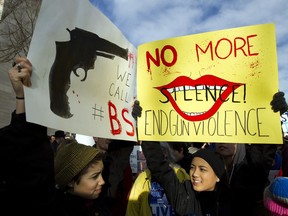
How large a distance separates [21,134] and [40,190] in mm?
271

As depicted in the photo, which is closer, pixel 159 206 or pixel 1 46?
pixel 159 206

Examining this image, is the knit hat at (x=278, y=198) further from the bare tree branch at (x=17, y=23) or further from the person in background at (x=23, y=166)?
the bare tree branch at (x=17, y=23)

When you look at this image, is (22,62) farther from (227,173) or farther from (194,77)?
(227,173)

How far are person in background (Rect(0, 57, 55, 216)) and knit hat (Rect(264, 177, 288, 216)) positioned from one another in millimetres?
1141

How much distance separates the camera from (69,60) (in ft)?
6.06

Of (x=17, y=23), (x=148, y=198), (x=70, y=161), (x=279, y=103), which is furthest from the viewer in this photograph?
(x=17, y=23)

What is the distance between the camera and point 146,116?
7.99 ft

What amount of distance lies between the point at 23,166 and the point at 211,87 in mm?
1518

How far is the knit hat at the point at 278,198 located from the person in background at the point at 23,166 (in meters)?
1.14

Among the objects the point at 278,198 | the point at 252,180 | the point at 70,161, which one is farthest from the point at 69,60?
the point at 252,180

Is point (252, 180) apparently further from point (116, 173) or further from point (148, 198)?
point (116, 173)

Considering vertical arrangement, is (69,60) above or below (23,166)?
above

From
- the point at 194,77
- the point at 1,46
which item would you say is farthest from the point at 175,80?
the point at 1,46

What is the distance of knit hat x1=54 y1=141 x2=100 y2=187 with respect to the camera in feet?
5.94
